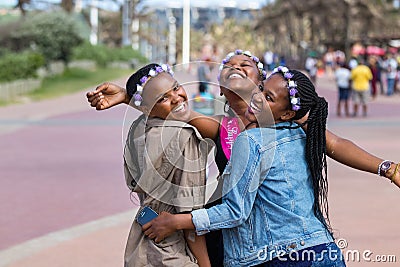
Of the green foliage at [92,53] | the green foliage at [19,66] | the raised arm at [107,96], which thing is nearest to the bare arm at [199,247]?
the raised arm at [107,96]

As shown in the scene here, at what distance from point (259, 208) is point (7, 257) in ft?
12.6

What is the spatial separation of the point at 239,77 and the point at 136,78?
405 mm

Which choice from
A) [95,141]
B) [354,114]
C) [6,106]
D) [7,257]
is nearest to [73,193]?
[7,257]

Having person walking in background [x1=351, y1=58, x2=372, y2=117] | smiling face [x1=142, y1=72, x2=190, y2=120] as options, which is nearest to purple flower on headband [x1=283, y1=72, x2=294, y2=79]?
smiling face [x1=142, y1=72, x2=190, y2=120]

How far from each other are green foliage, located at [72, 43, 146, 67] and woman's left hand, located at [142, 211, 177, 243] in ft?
110

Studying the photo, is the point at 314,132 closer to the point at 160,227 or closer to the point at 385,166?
the point at 385,166

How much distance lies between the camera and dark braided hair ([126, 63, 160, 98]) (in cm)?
300

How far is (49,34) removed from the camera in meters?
31.5

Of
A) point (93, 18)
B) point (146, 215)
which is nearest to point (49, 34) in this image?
point (93, 18)

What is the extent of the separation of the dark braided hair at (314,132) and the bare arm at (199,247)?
469 mm

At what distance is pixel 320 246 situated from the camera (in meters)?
2.79

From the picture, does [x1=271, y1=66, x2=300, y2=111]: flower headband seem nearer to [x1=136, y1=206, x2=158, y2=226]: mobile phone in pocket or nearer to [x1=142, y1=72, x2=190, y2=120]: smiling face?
[x1=142, y1=72, x2=190, y2=120]: smiling face

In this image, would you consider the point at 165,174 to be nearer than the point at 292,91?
No

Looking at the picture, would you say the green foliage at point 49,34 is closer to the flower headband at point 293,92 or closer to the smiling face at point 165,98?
the smiling face at point 165,98
